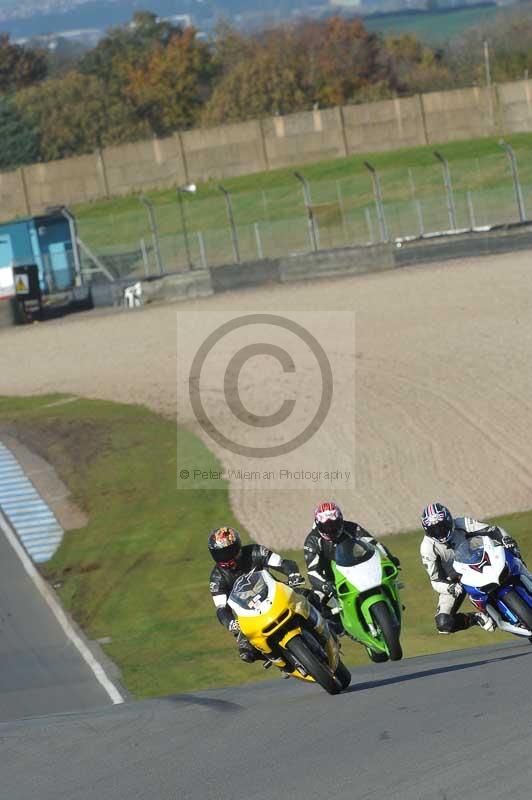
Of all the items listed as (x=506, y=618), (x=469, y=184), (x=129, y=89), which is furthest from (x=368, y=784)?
(x=129, y=89)

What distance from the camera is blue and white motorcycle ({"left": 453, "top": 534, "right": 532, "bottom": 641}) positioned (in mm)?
10781

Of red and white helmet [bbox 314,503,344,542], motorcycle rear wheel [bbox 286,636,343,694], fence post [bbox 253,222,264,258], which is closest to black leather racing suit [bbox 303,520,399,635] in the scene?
red and white helmet [bbox 314,503,344,542]

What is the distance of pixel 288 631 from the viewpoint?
992cm

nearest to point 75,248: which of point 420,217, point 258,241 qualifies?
point 258,241

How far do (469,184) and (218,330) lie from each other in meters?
26.6

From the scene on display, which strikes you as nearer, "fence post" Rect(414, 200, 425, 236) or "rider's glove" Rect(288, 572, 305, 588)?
"rider's glove" Rect(288, 572, 305, 588)

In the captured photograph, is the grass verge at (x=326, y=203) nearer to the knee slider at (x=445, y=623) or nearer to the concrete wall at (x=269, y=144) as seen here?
the concrete wall at (x=269, y=144)

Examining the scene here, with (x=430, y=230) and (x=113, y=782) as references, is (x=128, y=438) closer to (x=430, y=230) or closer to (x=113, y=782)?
(x=113, y=782)

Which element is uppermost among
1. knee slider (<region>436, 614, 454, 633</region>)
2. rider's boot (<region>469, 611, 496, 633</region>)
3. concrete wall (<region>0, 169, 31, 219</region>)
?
concrete wall (<region>0, 169, 31, 219</region>)

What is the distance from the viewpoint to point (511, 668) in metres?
10.2

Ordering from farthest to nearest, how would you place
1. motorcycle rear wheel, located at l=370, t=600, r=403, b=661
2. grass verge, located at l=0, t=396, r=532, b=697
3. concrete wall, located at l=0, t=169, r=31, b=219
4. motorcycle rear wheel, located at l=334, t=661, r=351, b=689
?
concrete wall, located at l=0, t=169, r=31, b=219, grass verge, located at l=0, t=396, r=532, b=697, motorcycle rear wheel, located at l=370, t=600, r=403, b=661, motorcycle rear wheel, located at l=334, t=661, r=351, b=689

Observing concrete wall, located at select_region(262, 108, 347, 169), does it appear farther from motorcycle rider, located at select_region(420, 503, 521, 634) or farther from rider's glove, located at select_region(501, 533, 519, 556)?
rider's glove, located at select_region(501, 533, 519, 556)

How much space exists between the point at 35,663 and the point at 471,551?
6.94 m

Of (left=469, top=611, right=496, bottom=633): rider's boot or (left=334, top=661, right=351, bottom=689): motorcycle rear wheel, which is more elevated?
(left=334, top=661, right=351, bottom=689): motorcycle rear wheel
